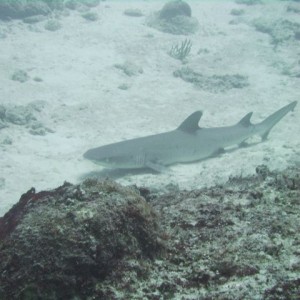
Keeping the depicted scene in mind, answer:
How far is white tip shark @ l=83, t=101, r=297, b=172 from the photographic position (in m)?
6.78

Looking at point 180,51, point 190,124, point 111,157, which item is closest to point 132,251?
point 111,157

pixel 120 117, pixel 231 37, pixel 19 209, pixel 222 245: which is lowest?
pixel 120 117

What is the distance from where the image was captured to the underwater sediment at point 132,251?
1.74 m

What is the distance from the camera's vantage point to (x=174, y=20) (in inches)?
733

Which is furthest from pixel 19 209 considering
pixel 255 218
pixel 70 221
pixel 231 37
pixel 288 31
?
pixel 288 31

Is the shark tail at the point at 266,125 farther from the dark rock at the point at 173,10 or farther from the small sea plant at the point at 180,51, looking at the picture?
the dark rock at the point at 173,10

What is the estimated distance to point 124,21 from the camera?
18.6m

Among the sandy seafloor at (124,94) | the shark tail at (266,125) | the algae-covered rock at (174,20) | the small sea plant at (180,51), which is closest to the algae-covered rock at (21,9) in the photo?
the sandy seafloor at (124,94)

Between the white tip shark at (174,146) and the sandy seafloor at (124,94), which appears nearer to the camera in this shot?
the white tip shark at (174,146)

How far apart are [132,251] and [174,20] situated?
18294mm

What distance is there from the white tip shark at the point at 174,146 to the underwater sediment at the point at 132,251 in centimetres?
434

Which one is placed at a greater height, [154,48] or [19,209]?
[19,209]

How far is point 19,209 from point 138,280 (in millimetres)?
982

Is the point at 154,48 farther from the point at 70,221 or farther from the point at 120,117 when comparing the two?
the point at 70,221
